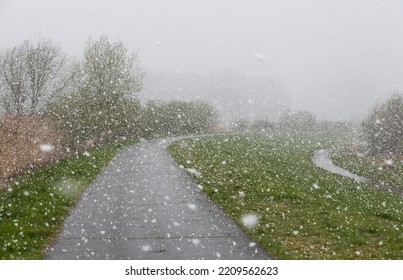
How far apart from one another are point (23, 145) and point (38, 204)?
7.28 m

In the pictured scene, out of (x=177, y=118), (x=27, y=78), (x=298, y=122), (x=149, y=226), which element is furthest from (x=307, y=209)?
(x=298, y=122)

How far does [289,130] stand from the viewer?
73.4m

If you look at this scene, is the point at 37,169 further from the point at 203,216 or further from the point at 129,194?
the point at 203,216

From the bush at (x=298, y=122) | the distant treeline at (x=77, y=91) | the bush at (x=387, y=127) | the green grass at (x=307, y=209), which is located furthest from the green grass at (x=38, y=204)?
the bush at (x=298, y=122)

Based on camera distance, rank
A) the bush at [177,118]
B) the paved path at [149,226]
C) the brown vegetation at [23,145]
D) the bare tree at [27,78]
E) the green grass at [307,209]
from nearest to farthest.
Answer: the paved path at [149,226] → the green grass at [307,209] → the brown vegetation at [23,145] → the bare tree at [27,78] → the bush at [177,118]

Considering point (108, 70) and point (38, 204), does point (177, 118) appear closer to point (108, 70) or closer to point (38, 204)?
point (108, 70)

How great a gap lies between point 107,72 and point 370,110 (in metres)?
24.8

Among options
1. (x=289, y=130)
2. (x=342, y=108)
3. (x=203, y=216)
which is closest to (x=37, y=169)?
(x=203, y=216)

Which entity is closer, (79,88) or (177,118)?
(79,88)

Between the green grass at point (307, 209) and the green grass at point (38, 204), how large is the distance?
4.45 metres

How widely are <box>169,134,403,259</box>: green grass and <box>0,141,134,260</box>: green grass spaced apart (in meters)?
4.45

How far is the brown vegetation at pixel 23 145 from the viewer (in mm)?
15248

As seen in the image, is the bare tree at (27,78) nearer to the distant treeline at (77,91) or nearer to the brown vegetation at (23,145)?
the distant treeline at (77,91)

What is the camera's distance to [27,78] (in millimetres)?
34344
